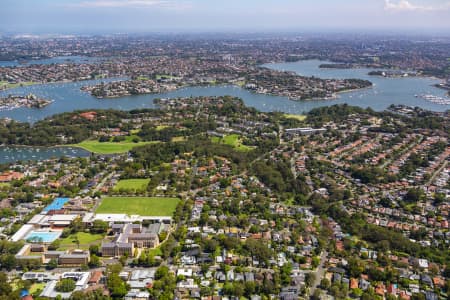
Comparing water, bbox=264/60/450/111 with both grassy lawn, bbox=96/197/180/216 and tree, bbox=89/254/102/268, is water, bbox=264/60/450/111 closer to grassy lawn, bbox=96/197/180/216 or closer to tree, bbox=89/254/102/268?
grassy lawn, bbox=96/197/180/216

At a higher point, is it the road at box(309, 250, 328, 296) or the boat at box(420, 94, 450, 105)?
the boat at box(420, 94, 450, 105)

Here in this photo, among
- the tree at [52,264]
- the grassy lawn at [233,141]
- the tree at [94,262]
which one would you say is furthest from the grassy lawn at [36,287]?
the grassy lawn at [233,141]

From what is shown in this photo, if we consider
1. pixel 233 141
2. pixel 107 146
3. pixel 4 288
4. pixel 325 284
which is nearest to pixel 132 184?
pixel 107 146

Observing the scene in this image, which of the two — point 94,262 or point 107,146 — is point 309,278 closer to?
point 94,262

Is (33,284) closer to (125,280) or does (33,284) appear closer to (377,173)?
(125,280)

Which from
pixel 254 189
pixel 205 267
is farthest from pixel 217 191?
pixel 205 267

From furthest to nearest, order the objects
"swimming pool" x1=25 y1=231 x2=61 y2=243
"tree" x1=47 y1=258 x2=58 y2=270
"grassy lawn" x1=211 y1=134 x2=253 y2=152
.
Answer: "grassy lawn" x1=211 y1=134 x2=253 y2=152
"swimming pool" x1=25 y1=231 x2=61 y2=243
"tree" x1=47 y1=258 x2=58 y2=270

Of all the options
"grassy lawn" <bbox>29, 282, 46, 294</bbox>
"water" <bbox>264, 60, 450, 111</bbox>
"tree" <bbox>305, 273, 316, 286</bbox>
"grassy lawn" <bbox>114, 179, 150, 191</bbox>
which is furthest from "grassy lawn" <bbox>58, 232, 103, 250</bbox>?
"water" <bbox>264, 60, 450, 111</bbox>
